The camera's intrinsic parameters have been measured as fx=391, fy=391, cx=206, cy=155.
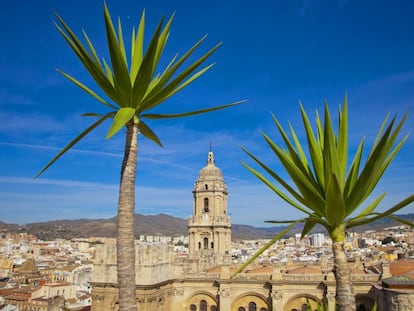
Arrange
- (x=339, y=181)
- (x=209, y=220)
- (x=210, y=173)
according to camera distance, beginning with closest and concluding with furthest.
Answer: (x=339, y=181), (x=209, y=220), (x=210, y=173)

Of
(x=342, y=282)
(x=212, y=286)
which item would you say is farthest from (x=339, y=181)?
(x=212, y=286)

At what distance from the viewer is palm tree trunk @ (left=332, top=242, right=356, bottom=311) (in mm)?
4629

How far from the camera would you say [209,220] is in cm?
3450

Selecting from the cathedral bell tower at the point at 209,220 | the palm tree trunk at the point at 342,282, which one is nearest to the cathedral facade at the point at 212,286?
the cathedral bell tower at the point at 209,220

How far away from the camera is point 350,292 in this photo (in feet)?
15.3

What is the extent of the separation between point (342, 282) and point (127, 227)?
9.54 ft

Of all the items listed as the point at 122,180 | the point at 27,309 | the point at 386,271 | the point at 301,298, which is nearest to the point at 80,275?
the point at 27,309

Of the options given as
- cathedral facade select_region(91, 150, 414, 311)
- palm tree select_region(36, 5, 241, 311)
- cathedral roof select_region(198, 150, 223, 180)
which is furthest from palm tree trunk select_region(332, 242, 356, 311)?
cathedral roof select_region(198, 150, 223, 180)

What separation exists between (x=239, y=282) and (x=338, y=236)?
19829 mm

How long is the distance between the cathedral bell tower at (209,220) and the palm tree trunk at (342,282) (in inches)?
1168

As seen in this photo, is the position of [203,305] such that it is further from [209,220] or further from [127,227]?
[127,227]

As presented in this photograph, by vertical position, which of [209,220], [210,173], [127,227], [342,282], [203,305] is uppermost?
[210,173]

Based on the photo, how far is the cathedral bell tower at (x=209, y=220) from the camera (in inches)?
1347

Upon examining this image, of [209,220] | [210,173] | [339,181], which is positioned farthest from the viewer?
[210,173]
